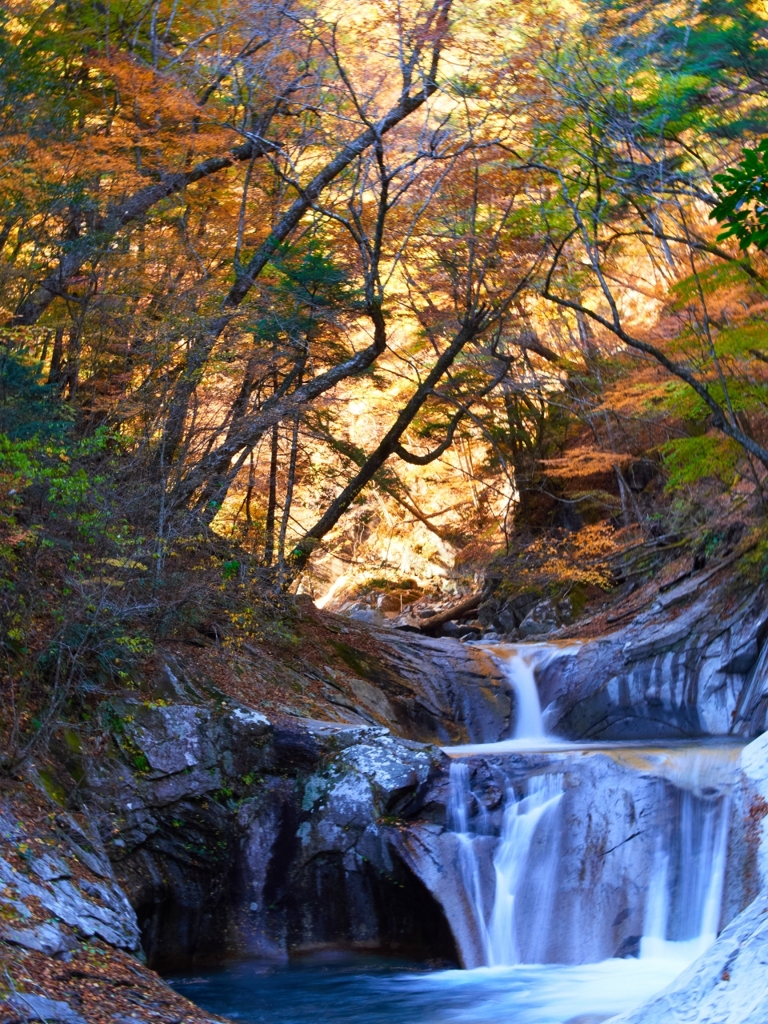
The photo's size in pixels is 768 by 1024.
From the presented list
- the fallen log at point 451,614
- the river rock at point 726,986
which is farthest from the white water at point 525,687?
the river rock at point 726,986

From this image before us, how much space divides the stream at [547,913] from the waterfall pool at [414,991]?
0.06 ft

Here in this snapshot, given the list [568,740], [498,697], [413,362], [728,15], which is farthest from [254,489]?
[728,15]

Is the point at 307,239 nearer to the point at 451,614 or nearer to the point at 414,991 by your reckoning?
the point at 451,614

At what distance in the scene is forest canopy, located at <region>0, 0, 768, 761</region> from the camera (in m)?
10.7

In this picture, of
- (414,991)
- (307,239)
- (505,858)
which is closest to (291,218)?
(307,239)

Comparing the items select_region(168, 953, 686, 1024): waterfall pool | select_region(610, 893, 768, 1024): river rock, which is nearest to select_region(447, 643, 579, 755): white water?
select_region(168, 953, 686, 1024): waterfall pool

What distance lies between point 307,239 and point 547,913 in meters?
10.4

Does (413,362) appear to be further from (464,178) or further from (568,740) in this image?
(568,740)

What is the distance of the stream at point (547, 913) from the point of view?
788 cm

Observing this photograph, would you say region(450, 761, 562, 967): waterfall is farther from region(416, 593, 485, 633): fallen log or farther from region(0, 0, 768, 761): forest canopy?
region(416, 593, 485, 633): fallen log

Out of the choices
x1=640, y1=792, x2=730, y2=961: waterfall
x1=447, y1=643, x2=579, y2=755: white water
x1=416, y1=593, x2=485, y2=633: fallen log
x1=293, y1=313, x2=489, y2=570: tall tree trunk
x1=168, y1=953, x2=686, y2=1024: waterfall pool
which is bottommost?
x1=168, y1=953, x2=686, y2=1024: waterfall pool

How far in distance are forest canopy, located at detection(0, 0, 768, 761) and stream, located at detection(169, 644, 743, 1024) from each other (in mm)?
3704

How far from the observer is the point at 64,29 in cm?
1375

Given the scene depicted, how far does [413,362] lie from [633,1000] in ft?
43.5
